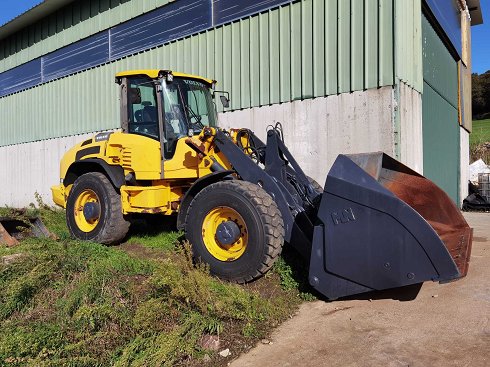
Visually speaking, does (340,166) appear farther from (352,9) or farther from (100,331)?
(352,9)

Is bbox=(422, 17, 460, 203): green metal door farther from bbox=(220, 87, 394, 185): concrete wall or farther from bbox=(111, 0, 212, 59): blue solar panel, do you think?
bbox=(111, 0, 212, 59): blue solar panel

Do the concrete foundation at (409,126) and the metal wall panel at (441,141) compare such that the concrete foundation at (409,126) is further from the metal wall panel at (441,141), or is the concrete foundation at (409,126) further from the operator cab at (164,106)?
the operator cab at (164,106)

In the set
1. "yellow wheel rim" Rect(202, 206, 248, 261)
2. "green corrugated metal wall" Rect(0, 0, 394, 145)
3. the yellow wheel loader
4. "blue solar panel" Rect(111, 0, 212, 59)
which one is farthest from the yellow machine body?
"blue solar panel" Rect(111, 0, 212, 59)

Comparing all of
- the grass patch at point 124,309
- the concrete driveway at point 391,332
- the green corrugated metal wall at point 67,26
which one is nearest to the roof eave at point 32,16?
the green corrugated metal wall at point 67,26

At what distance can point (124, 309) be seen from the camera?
4.13 meters

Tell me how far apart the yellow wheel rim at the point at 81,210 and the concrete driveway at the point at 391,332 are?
4004 millimetres

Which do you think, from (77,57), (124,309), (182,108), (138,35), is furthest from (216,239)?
(77,57)

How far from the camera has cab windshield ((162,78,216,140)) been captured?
623cm

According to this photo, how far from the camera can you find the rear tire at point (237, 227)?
471 cm

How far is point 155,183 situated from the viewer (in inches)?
255

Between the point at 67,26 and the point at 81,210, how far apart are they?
8787 millimetres

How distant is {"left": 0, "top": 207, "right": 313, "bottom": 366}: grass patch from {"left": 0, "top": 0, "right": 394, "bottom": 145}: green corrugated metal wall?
3.92m

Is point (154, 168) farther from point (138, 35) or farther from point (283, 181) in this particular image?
point (138, 35)

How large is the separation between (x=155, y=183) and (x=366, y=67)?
13.3ft
